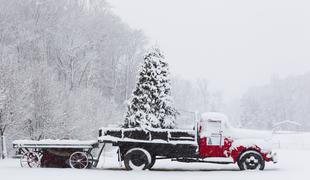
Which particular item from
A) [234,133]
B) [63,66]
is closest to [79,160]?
[234,133]

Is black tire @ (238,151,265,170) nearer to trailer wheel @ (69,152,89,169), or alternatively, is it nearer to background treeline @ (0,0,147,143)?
trailer wheel @ (69,152,89,169)

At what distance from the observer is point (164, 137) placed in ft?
62.3

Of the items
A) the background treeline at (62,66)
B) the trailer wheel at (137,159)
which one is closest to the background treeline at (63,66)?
the background treeline at (62,66)

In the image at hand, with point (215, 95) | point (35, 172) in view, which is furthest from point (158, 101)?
point (215, 95)

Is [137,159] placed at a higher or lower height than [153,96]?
lower

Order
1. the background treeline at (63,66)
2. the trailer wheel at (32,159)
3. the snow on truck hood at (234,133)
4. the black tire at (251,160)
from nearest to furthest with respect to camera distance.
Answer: the black tire at (251,160) → the snow on truck hood at (234,133) → the trailer wheel at (32,159) → the background treeline at (63,66)

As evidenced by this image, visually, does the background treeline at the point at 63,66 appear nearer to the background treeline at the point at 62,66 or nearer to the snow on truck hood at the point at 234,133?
the background treeline at the point at 62,66

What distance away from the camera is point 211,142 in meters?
19.1

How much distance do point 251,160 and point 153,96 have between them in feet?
15.2

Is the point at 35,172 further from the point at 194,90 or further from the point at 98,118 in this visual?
the point at 194,90

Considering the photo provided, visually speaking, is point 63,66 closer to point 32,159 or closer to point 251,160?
point 32,159

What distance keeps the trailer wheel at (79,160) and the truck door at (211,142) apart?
14.6ft

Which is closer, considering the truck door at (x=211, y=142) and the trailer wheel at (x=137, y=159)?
the trailer wheel at (x=137, y=159)

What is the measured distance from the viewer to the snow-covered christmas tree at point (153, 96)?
788 inches
